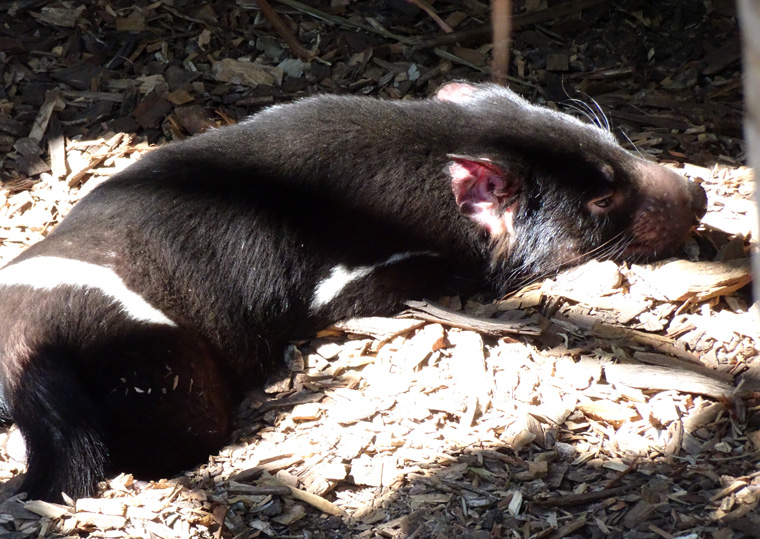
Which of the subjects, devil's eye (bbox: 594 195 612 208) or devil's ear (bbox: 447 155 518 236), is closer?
devil's ear (bbox: 447 155 518 236)

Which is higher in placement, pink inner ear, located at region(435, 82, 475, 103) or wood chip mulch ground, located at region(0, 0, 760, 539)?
pink inner ear, located at region(435, 82, 475, 103)

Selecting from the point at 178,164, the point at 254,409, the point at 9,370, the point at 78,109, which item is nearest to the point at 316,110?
the point at 178,164

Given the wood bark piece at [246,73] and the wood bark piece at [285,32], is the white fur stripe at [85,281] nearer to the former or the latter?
the wood bark piece at [246,73]

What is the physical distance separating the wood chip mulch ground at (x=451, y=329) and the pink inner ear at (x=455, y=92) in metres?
0.92

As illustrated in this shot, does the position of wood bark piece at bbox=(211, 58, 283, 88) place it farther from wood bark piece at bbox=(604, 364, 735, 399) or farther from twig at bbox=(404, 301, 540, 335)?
wood bark piece at bbox=(604, 364, 735, 399)

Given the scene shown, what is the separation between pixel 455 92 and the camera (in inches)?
156

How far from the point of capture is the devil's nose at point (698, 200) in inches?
151

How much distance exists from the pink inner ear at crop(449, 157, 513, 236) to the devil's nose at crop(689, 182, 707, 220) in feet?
2.79

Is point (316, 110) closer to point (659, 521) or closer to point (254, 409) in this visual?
point (254, 409)

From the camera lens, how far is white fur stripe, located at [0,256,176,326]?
10.1 feet

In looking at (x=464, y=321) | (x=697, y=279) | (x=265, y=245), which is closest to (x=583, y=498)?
(x=464, y=321)

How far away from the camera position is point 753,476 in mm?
2592

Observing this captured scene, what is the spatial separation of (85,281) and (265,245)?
0.67 metres

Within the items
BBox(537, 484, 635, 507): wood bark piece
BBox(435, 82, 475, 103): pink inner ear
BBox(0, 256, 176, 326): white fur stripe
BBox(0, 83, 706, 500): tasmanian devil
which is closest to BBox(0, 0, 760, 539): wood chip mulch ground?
BBox(537, 484, 635, 507): wood bark piece
